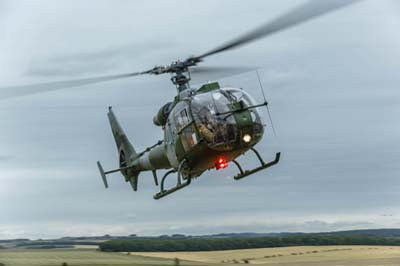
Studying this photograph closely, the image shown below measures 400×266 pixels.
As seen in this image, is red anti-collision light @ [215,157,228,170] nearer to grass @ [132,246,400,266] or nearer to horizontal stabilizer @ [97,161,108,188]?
horizontal stabilizer @ [97,161,108,188]

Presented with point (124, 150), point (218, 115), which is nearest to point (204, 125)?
point (218, 115)

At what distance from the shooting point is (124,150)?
127ft

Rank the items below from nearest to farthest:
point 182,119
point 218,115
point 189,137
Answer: point 218,115, point 189,137, point 182,119

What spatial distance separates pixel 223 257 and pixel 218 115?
43446 mm

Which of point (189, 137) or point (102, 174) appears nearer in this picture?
point (189, 137)

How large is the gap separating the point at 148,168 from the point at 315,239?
165 feet

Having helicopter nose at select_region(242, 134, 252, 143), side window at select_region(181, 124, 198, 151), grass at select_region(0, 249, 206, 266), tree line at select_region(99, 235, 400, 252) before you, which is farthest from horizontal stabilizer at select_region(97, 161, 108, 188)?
tree line at select_region(99, 235, 400, 252)

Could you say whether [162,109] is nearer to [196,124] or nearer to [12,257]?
[196,124]

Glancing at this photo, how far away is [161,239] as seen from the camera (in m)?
75.9

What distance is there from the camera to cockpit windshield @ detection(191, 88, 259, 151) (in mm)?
24875

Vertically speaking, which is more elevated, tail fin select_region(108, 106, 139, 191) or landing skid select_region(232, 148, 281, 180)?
tail fin select_region(108, 106, 139, 191)

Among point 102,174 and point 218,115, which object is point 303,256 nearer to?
point 102,174

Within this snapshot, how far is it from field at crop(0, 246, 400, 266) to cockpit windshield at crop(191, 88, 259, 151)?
34.9 metres

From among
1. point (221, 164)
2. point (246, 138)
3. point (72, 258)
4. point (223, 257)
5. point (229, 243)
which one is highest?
point (246, 138)
